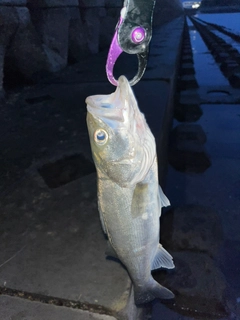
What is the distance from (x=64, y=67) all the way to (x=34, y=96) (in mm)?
2357

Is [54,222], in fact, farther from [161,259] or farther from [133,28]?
[133,28]

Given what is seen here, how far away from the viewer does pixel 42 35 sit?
7.02m

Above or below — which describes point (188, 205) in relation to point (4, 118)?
below

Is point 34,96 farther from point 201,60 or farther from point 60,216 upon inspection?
point 201,60

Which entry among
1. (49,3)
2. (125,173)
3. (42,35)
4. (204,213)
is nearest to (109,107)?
(125,173)

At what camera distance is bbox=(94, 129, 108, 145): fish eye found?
1.39 meters

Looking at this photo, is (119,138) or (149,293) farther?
(149,293)

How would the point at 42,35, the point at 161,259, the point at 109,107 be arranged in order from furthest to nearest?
the point at 42,35, the point at 161,259, the point at 109,107

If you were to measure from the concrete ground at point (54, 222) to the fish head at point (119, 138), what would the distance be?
0.77 meters

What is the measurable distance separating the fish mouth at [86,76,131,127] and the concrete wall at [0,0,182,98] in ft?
14.8

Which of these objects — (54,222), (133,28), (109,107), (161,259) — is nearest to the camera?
(133,28)

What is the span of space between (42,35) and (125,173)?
6699 millimetres

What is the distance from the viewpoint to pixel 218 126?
17.7 ft

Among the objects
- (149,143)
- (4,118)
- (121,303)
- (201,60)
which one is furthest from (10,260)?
(201,60)
